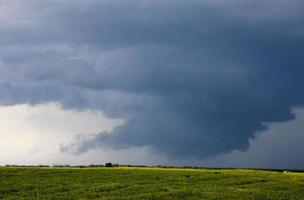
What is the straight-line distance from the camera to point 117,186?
60.8 m

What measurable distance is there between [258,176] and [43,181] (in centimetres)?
2875

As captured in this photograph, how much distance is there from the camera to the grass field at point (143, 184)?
55.9 metres

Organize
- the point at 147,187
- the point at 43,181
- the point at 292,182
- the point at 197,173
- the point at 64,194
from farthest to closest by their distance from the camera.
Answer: the point at 197,173, the point at 292,182, the point at 43,181, the point at 147,187, the point at 64,194

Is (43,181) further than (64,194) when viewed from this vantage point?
Yes

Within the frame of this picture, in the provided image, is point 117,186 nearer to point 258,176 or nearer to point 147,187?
point 147,187

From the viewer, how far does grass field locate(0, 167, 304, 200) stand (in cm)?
5594

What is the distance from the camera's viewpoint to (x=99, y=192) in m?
57.1

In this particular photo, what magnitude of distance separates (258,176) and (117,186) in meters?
22.7

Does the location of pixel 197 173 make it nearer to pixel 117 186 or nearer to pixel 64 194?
pixel 117 186

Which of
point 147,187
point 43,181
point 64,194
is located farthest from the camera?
point 43,181

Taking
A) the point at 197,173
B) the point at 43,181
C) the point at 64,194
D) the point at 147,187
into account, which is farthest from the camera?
the point at 197,173

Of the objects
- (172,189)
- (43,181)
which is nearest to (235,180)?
(172,189)

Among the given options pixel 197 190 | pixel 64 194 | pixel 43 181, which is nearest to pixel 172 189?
pixel 197 190

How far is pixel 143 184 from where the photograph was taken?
62844 millimetres
